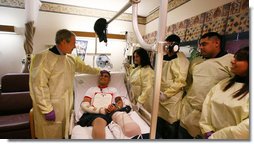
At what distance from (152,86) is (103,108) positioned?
28.3 inches

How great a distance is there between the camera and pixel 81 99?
166 centimetres

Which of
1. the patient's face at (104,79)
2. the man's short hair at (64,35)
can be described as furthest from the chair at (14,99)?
the man's short hair at (64,35)

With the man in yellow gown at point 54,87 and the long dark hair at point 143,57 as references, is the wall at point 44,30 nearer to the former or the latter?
the long dark hair at point 143,57

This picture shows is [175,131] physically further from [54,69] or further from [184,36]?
[54,69]

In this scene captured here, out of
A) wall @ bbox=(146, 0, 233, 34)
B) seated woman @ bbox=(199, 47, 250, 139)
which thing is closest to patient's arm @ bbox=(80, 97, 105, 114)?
seated woman @ bbox=(199, 47, 250, 139)

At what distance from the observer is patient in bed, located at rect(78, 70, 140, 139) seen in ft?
4.20

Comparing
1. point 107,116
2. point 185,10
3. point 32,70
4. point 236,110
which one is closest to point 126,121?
point 107,116

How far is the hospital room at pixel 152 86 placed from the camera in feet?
3.10

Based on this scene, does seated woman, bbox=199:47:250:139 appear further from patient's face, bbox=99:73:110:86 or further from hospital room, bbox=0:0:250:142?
patient's face, bbox=99:73:110:86

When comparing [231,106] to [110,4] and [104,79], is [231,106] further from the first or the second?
[110,4]

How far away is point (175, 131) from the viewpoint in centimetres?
158

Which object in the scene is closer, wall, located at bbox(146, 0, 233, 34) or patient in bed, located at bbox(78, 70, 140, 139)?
patient in bed, located at bbox(78, 70, 140, 139)

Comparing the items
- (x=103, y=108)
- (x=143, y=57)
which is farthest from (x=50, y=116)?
(x=143, y=57)

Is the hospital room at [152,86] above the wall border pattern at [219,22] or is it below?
below
